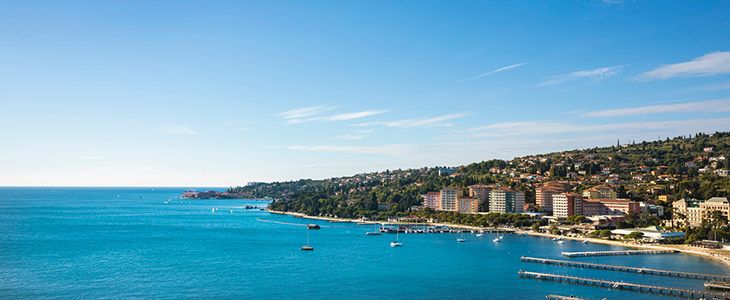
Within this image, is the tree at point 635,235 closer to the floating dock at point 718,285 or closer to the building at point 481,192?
the floating dock at point 718,285

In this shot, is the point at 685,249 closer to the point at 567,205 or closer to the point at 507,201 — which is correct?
the point at 567,205

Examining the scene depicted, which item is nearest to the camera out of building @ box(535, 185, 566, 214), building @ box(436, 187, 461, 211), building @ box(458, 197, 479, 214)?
building @ box(535, 185, 566, 214)

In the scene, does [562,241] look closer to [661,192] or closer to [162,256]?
[661,192]

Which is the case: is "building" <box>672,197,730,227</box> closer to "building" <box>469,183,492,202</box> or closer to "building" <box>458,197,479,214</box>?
"building" <box>458,197,479,214</box>

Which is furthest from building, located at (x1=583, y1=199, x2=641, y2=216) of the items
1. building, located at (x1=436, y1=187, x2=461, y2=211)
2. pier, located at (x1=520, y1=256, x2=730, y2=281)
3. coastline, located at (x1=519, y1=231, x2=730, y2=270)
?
pier, located at (x1=520, y1=256, x2=730, y2=281)

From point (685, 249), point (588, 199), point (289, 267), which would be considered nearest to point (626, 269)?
point (685, 249)

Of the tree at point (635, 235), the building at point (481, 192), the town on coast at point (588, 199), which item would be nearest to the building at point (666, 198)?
the town on coast at point (588, 199)
